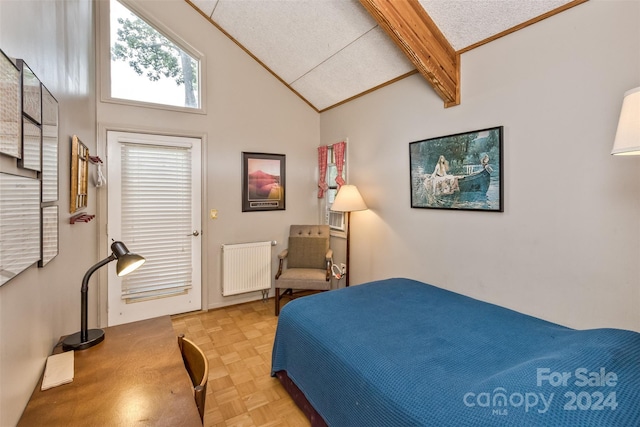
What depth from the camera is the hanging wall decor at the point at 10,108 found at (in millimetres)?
806

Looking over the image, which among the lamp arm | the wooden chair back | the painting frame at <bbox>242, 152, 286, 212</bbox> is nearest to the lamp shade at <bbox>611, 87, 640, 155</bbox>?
the wooden chair back

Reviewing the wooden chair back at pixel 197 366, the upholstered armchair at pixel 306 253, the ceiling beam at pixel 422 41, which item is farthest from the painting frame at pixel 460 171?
the wooden chair back at pixel 197 366

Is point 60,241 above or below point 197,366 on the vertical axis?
above

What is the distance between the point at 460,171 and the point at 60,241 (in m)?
2.66

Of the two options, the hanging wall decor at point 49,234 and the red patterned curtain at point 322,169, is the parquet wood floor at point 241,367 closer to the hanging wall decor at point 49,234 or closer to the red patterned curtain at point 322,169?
the hanging wall decor at point 49,234

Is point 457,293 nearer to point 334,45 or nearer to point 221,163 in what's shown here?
point 334,45

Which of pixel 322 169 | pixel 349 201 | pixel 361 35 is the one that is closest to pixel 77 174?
pixel 349 201

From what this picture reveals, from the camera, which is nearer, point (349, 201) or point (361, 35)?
point (361, 35)

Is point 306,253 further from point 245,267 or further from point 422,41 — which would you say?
point 422,41

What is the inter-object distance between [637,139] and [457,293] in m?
1.61

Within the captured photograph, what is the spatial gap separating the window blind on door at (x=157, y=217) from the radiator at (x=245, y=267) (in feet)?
1.37

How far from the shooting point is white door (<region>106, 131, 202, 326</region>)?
3.07 meters

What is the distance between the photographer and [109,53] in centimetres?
298

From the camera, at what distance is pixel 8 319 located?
87 centimetres
